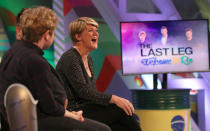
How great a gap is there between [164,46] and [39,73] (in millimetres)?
2440

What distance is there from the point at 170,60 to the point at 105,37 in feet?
3.73

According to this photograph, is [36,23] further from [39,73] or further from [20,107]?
[20,107]

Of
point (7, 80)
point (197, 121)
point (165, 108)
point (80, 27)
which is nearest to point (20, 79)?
point (7, 80)

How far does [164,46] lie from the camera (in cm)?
415

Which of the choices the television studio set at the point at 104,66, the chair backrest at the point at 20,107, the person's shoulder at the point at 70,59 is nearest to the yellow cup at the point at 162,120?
the television studio set at the point at 104,66

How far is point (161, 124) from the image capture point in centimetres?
387

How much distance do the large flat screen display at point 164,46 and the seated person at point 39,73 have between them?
2023 mm

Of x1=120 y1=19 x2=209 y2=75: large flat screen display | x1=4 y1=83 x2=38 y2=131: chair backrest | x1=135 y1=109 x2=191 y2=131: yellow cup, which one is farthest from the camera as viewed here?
x1=120 y1=19 x2=209 y2=75: large flat screen display

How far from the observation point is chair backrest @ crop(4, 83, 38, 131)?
1776 millimetres

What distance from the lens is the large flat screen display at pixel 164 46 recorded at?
4.07 metres

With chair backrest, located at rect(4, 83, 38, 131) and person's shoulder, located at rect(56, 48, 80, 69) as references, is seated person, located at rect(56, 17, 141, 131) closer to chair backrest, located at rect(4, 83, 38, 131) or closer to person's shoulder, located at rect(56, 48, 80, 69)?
person's shoulder, located at rect(56, 48, 80, 69)

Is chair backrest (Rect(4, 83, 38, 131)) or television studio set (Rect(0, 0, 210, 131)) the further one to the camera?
television studio set (Rect(0, 0, 210, 131))

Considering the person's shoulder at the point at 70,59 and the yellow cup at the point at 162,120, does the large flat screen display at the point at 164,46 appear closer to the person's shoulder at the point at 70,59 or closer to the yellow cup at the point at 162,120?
the yellow cup at the point at 162,120

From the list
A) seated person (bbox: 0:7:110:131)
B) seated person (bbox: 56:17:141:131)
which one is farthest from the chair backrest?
seated person (bbox: 56:17:141:131)
